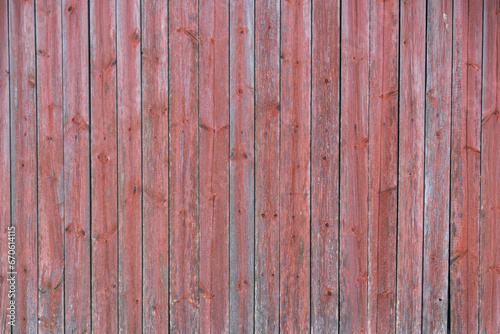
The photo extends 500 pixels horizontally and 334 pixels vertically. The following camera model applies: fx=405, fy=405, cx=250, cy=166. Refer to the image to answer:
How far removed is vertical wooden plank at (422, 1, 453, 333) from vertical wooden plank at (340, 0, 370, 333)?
1.05ft

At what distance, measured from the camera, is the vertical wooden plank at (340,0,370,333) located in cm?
204

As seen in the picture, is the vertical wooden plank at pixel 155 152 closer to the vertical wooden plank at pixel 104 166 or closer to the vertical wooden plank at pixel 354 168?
the vertical wooden plank at pixel 104 166

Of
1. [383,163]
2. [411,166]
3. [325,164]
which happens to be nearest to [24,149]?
[325,164]

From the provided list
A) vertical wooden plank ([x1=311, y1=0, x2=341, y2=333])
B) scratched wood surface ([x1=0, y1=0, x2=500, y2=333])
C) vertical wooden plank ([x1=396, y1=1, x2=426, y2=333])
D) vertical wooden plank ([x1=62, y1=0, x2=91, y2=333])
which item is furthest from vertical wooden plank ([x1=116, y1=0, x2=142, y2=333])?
vertical wooden plank ([x1=396, y1=1, x2=426, y2=333])

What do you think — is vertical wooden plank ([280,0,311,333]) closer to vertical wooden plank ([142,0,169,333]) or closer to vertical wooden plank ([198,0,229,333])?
vertical wooden plank ([198,0,229,333])

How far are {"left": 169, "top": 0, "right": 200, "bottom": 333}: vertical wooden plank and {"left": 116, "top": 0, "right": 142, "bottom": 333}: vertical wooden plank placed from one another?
0.17 metres

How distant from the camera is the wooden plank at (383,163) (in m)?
2.05

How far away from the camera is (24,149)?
6.64 feet

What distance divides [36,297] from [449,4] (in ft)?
8.41

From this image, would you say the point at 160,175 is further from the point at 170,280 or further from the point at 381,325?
the point at 381,325

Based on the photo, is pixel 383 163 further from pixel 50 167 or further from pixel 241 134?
pixel 50 167

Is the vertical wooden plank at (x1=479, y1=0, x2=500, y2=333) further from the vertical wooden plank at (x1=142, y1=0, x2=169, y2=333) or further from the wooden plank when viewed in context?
the vertical wooden plank at (x1=142, y1=0, x2=169, y2=333)

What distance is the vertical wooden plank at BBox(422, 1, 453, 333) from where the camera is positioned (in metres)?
2.05

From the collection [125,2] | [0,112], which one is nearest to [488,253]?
[125,2]
